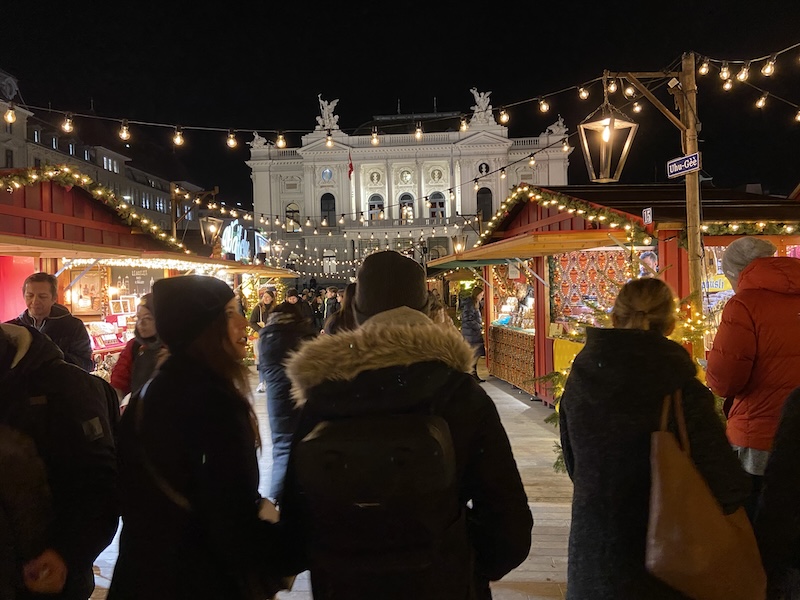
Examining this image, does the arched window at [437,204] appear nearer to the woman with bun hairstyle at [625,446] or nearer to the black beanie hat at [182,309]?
the woman with bun hairstyle at [625,446]

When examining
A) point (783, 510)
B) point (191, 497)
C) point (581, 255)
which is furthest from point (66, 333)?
point (581, 255)

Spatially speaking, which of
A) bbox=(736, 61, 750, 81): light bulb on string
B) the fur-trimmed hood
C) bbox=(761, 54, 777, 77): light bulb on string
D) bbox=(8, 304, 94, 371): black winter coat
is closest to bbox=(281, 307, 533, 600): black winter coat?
the fur-trimmed hood

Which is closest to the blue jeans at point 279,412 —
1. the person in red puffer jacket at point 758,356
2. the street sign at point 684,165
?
the person in red puffer jacket at point 758,356

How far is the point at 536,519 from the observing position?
4.59 metres

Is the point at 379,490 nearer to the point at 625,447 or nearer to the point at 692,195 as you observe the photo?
the point at 625,447

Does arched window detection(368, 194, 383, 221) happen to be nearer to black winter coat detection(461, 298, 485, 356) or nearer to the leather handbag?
black winter coat detection(461, 298, 485, 356)

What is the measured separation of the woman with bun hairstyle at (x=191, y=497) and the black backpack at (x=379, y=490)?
0.24 m

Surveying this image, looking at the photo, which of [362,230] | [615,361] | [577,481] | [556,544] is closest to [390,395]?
[615,361]

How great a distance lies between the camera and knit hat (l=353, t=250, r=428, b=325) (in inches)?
71.0

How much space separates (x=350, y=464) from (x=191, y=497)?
0.51 m

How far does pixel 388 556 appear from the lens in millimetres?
1343

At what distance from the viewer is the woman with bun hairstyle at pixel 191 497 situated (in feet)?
4.94

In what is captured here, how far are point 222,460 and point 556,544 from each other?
10.7 ft

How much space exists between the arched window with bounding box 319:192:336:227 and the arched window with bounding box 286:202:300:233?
6.93 feet
